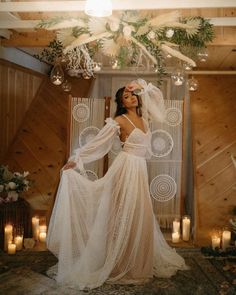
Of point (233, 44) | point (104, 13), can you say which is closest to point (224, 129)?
point (233, 44)

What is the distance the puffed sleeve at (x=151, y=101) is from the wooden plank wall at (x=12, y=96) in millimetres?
2244

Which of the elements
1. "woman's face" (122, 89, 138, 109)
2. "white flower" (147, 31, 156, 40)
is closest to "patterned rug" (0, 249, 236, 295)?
"woman's face" (122, 89, 138, 109)

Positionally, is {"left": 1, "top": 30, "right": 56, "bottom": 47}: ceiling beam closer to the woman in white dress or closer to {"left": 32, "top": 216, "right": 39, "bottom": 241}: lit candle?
the woman in white dress

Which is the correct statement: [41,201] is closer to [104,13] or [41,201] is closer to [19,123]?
[19,123]

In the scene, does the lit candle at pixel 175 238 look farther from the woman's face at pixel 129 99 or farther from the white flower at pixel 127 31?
the white flower at pixel 127 31

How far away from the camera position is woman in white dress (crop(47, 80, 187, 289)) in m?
3.23

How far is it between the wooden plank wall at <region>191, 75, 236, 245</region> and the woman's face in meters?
1.98

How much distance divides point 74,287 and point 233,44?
2.83 m

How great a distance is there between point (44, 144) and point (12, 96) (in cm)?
82

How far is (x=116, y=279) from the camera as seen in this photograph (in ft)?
10.6

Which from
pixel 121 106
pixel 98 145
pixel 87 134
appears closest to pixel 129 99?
pixel 121 106

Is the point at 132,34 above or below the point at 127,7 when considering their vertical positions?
below

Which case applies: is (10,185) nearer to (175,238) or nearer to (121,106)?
(121,106)

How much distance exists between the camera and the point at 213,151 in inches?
209
